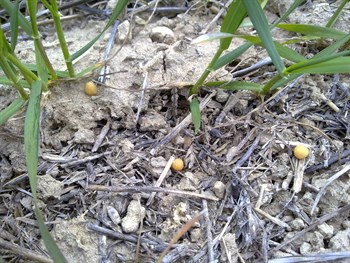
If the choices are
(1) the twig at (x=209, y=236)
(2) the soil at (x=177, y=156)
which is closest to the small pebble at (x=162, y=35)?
(2) the soil at (x=177, y=156)

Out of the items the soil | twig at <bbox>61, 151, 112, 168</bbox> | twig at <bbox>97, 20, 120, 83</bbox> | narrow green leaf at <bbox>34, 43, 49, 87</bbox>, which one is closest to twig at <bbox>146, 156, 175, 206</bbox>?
the soil

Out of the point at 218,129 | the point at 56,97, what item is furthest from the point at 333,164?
the point at 56,97

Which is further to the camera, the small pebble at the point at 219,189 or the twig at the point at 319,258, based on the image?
the small pebble at the point at 219,189

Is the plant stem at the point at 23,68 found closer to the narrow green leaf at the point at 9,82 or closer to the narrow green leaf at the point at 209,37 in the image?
the narrow green leaf at the point at 9,82

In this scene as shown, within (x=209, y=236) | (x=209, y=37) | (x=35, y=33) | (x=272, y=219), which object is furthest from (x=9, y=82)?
(x=272, y=219)

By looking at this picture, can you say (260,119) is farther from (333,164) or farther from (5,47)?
(5,47)
